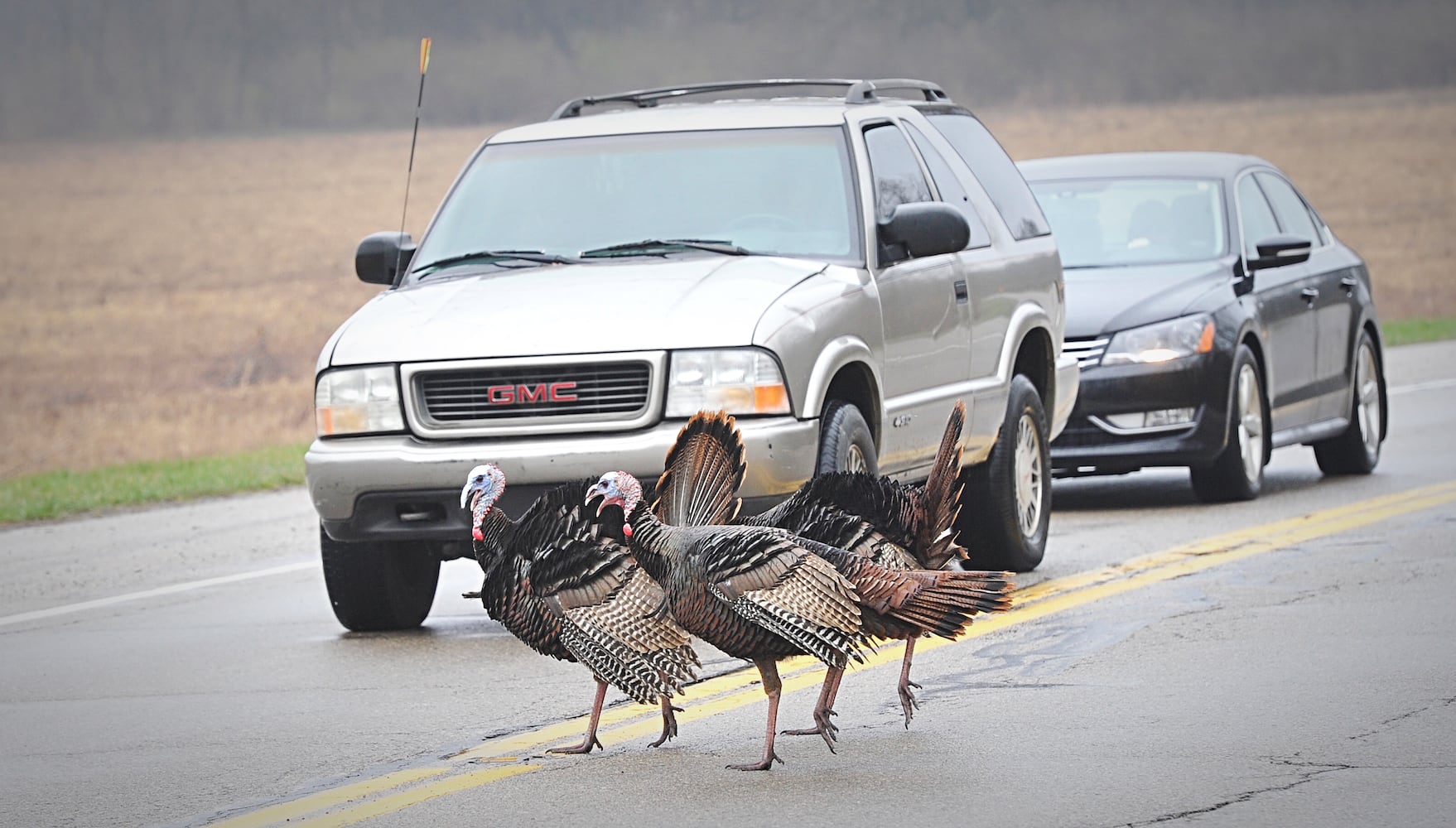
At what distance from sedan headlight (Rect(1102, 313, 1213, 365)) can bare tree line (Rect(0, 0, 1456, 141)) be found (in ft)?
249

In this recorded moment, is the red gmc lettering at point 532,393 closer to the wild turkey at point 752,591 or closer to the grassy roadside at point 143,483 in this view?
the wild turkey at point 752,591

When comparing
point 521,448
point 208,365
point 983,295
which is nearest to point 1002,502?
point 983,295

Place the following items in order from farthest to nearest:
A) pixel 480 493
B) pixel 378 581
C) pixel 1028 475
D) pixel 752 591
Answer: pixel 1028 475, pixel 378 581, pixel 480 493, pixel 752 591

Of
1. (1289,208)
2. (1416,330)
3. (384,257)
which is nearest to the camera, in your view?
(384,257)

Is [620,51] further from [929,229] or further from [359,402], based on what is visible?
[359,402]

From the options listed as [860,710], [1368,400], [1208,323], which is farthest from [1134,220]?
[860,710]

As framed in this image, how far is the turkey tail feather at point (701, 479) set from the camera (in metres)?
7.27

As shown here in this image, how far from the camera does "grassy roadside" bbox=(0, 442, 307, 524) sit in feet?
51.4

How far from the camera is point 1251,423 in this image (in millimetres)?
13250

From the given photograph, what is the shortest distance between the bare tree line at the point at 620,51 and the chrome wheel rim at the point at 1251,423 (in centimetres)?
7595

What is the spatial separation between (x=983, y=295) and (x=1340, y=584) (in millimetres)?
2045

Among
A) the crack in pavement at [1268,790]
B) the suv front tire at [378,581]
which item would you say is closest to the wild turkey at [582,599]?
the crack in pavement at [1268,790]

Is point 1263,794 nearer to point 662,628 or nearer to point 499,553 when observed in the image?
point 662,628

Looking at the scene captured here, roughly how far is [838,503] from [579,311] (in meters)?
2.07
